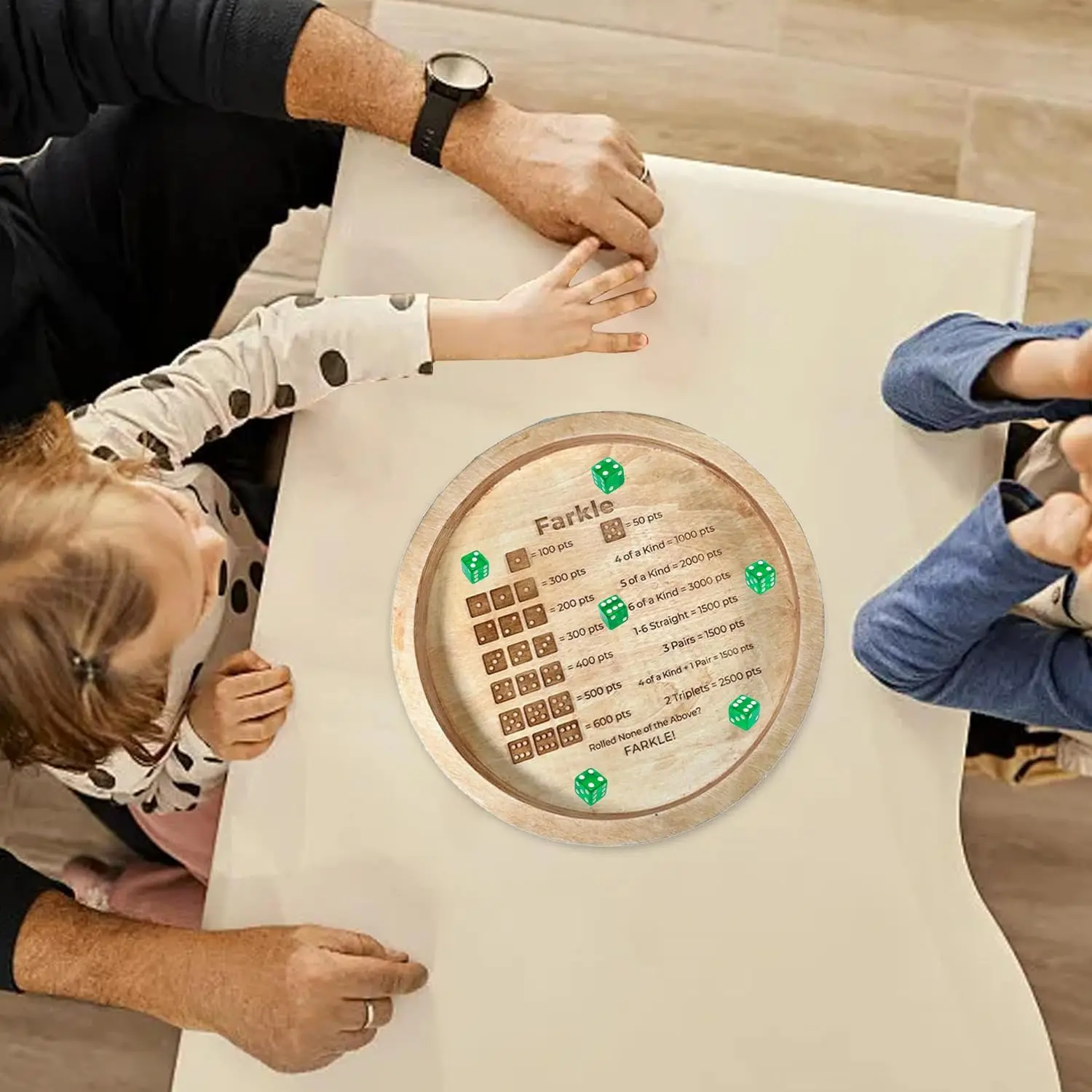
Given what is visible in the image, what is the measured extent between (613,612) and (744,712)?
3.9 inches

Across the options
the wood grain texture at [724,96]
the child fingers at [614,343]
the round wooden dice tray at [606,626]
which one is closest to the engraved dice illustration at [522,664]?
the round wooden dice tray at [606,626]

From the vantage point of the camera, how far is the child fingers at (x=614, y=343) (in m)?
0.81

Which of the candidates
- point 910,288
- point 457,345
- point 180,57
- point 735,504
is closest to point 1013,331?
point 910,288

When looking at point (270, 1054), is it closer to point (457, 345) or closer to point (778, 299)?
point (457, 345)

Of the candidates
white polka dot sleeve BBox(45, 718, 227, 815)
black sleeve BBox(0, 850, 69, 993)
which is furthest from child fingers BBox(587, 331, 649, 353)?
black sleeve BBox(0, 850, 69, 993)

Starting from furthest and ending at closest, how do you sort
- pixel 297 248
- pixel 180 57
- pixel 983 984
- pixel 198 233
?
pixel 297 248
pixel 198 233
pixel 180 57
pixel 983 984

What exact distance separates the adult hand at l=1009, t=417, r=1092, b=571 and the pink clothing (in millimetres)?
550

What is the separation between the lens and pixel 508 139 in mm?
857

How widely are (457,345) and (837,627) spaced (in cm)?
29

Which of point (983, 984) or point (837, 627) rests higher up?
point (837, 627)

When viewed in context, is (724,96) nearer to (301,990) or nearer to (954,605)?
(954,605)

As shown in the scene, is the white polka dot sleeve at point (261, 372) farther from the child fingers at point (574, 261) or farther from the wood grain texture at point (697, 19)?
the wood grain texture at point (697, 19)

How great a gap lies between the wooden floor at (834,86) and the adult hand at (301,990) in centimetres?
71

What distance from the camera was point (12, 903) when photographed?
84cm
